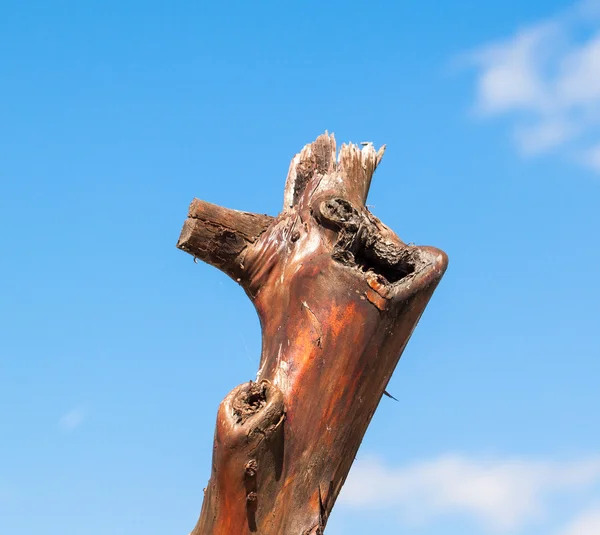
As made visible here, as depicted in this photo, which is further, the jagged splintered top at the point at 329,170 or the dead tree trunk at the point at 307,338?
the jagged splintered top at the point at 329,170

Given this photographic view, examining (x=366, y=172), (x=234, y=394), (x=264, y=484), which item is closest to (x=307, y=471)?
(x=264, y=484)

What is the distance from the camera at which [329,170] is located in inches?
147

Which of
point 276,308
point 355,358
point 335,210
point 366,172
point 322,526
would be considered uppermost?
point 366,172

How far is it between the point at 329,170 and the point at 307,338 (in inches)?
30.4

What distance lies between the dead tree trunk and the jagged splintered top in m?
0.01

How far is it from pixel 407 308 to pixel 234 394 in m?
0.73

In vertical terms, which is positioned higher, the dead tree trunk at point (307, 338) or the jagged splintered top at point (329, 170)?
the jagged splintered top at point (329, 170)

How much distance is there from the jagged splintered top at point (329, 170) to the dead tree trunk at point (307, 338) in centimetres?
1

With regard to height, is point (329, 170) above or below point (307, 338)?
above

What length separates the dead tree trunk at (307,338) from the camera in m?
3.20

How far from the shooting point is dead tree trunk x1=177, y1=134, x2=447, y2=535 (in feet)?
10.5

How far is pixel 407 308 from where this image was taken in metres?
3.42

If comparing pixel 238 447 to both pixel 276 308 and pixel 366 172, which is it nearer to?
pixel 276 308

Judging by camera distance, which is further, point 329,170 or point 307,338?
point 329,170
